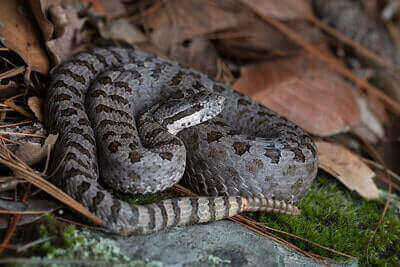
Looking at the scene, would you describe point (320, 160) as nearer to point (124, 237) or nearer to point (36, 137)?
point (124, 237)

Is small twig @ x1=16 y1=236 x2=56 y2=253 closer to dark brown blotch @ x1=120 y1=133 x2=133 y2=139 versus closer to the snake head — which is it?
dark brown blotch @ x1=120 y1=133 x2=133 y2=139

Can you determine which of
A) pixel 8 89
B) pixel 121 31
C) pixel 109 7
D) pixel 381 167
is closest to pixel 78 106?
pixel 8 89

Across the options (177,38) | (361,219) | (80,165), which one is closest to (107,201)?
(80,165)

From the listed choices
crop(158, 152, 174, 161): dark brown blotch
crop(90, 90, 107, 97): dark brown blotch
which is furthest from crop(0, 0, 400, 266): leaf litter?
crop(158, 152, 174, 161): dark brown blotch

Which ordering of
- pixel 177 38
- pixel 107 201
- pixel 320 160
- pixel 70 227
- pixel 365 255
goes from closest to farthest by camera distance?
pixel 70 227 → pixel 107 201 → pixel 365 255 → pixel 320 160 → pixel 177 38

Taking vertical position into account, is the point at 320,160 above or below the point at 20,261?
below

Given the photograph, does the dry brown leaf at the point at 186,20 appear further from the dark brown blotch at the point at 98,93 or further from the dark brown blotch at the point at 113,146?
the dark brown blotch at the point at 113,146
